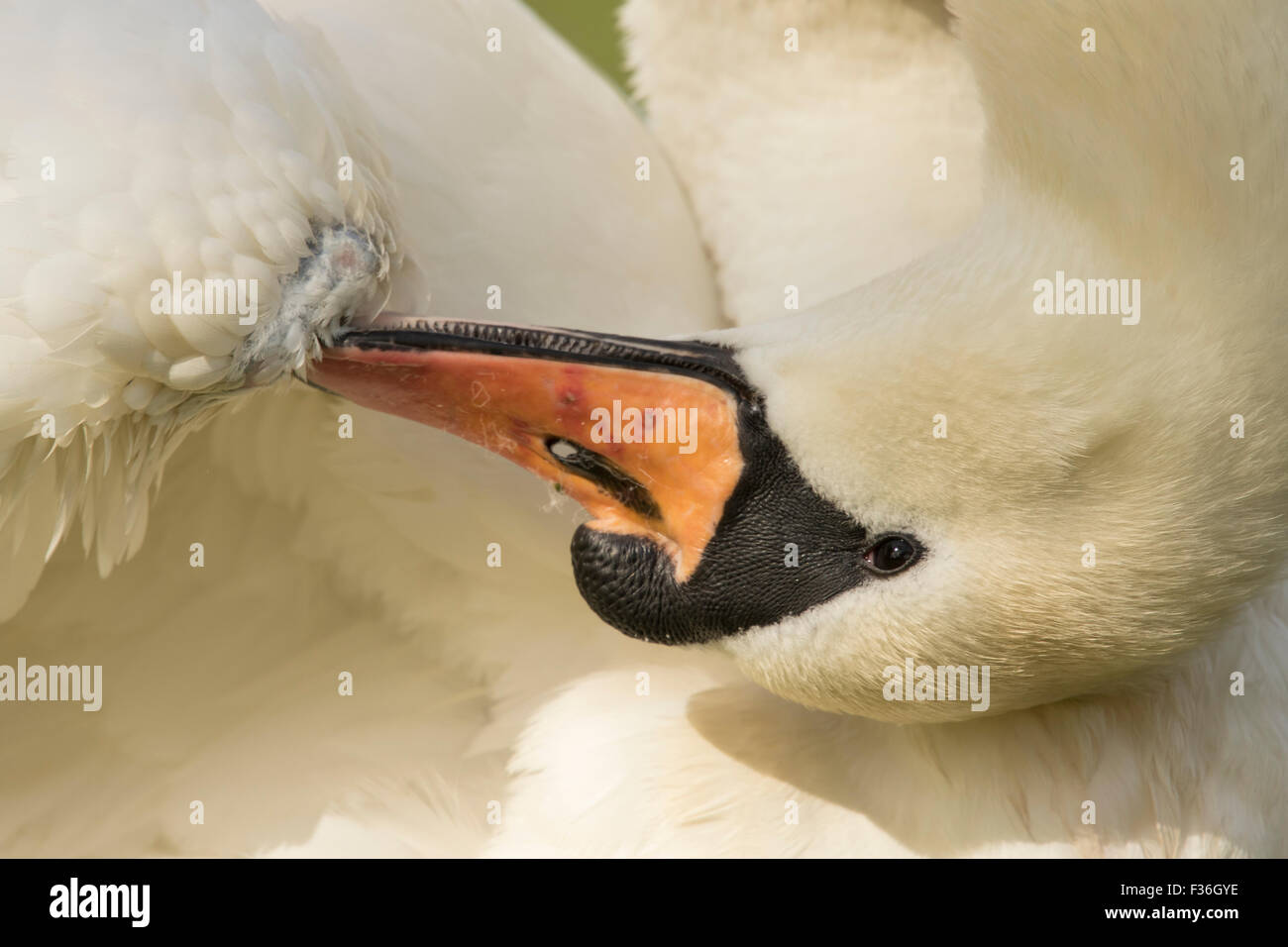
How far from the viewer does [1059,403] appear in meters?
1.58

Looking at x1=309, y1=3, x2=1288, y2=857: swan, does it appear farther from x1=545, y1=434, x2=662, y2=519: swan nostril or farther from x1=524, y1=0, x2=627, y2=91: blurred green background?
x1=524, y1=0, x2=627, y2=91: blurred green background

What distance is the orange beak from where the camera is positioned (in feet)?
5.80

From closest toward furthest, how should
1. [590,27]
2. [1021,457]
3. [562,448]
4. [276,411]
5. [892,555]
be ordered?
[1021,457] → [892,555] → [562,448] → [276,411] → [590,27]

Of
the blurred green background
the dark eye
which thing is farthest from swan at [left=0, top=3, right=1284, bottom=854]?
the blurred green background

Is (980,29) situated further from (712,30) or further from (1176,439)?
(712,30)

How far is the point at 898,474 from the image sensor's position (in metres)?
1.67

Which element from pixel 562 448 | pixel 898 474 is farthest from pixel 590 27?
pixel 898 474

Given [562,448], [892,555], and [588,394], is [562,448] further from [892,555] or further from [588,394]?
[892,555]

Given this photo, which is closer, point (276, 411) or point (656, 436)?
point (656, 436)

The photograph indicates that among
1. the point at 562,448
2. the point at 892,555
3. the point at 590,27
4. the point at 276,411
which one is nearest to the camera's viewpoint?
the point at 892,555

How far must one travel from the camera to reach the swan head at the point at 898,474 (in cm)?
157

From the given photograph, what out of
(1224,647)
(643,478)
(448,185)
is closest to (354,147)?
(448,185)

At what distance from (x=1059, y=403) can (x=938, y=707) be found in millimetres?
409

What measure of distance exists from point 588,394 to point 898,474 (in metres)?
0.38
